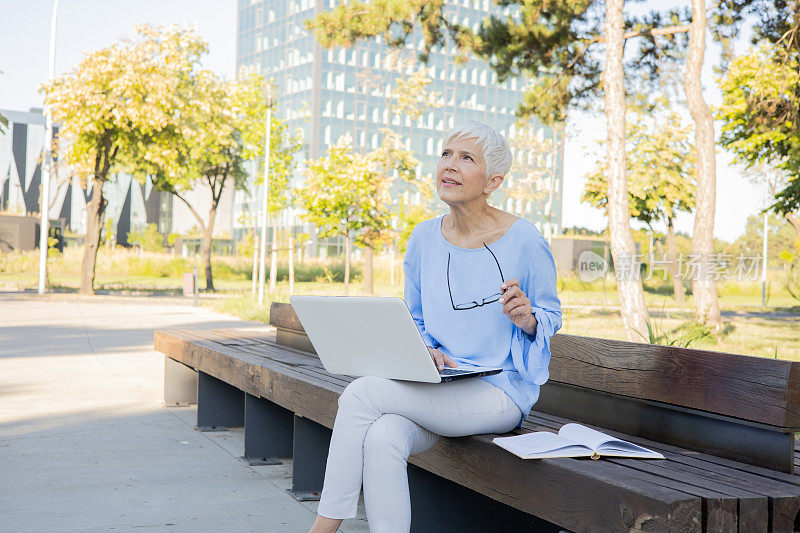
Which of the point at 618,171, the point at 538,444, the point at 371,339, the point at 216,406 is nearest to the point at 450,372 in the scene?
the point at 371,339

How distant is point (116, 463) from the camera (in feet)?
14.5

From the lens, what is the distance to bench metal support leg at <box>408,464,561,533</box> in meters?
2.95

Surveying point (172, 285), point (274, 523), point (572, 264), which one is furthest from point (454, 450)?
point (572, 264)

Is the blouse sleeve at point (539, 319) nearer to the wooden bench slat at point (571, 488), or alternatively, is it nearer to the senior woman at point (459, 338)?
the senior woman at point (459, 338)

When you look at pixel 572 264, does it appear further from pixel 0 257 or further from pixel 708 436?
pixel 708 436

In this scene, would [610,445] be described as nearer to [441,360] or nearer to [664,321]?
[441,360]

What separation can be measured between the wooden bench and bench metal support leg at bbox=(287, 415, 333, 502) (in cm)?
21

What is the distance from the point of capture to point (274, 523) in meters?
3.46

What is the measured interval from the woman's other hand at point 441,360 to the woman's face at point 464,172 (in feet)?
1.75

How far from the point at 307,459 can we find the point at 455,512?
43.3 inches

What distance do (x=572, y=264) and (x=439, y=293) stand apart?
46708 millimetres

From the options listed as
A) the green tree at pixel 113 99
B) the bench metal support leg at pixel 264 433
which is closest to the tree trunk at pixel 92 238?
the green tree at pixel 113 99

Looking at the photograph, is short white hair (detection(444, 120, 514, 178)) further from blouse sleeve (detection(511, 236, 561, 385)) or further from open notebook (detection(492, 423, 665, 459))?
open notebook (detection(492, 423, 665, 459))

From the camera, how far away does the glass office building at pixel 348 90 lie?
64.9 metres
